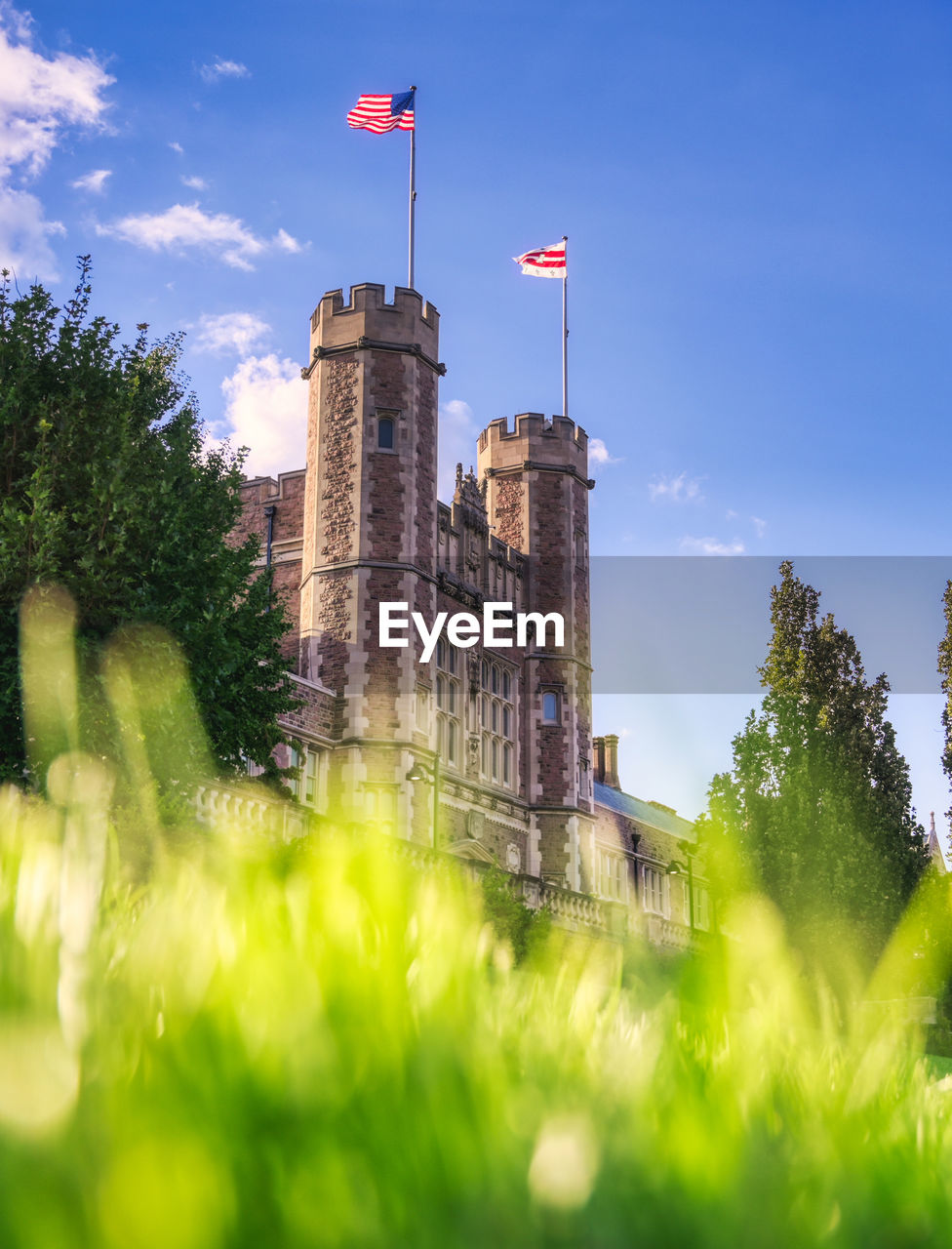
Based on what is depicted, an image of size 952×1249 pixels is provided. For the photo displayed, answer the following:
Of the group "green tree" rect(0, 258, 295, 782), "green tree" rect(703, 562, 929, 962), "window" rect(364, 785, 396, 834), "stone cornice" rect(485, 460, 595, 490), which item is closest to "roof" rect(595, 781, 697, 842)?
"green tree" rect(703, 562, 929, 962)

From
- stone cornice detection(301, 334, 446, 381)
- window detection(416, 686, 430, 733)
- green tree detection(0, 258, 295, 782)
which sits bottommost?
window detection(416, 686, 430, 733)

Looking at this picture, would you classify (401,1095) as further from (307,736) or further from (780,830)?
(780,830)

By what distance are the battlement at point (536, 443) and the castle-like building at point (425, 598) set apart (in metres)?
0.06

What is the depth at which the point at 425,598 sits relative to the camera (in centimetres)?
2947

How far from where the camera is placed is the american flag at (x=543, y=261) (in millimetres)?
39438

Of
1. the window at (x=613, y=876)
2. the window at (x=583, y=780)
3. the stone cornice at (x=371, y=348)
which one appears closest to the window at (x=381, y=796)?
the window at (x=583, y=780)

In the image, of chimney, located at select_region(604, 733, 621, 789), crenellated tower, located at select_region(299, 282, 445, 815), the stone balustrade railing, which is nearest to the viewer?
the stone balustrade railing

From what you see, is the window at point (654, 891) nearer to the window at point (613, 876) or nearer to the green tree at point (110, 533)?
the window at point (613, 876)

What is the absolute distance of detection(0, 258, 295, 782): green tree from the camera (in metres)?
17.0

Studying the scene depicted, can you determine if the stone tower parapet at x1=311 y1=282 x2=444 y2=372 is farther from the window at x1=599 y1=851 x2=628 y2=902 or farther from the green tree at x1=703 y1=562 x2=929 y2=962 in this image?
the window at x1=599 y1=851 x2=628 y2=902

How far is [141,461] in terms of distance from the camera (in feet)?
62.2

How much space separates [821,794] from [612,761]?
26.9 metres

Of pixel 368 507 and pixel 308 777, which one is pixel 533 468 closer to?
pixel 368 507

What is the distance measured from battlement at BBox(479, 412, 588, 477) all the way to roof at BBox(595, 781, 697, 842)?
724 inches
